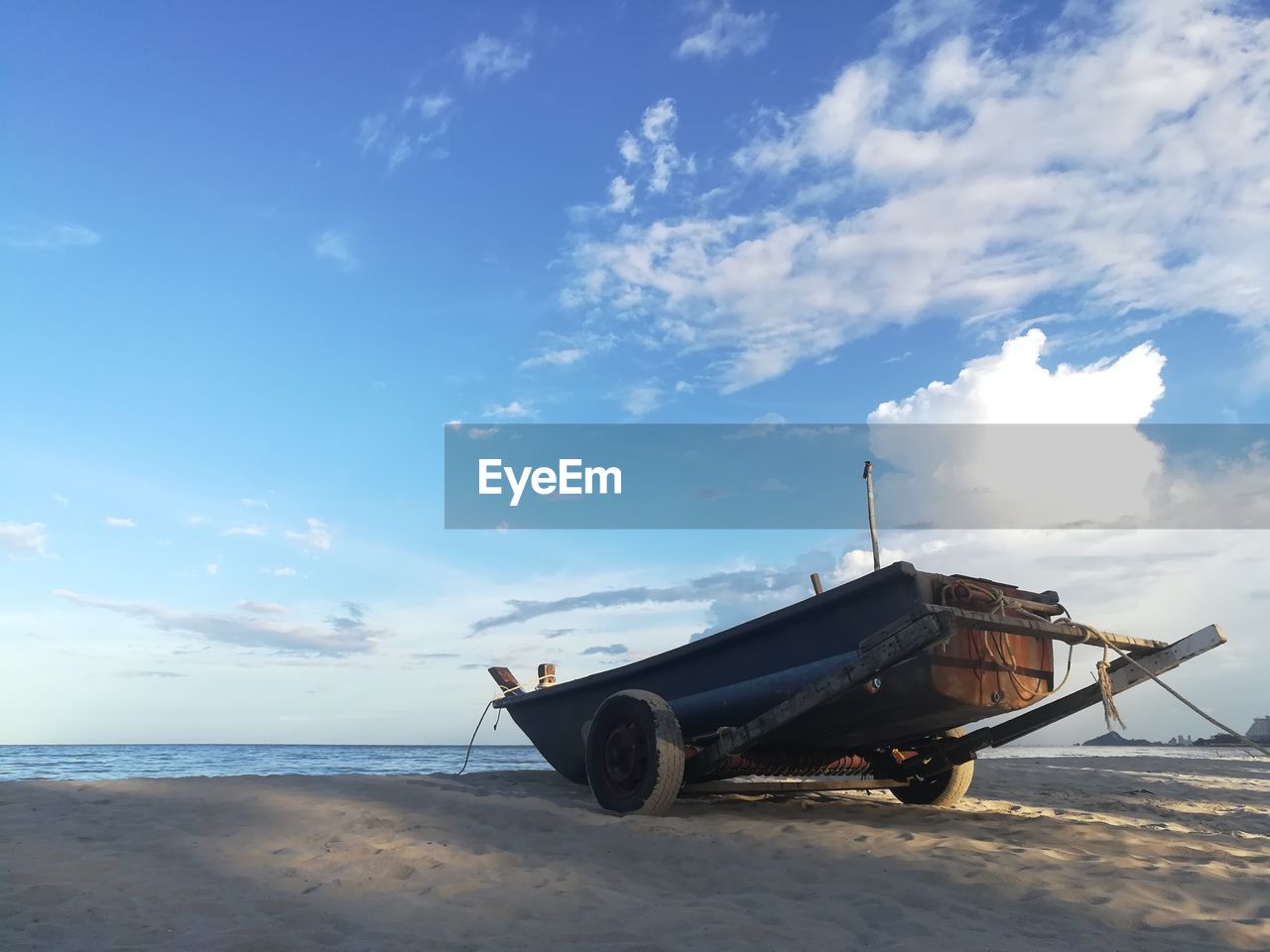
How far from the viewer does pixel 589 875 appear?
17.1 ft

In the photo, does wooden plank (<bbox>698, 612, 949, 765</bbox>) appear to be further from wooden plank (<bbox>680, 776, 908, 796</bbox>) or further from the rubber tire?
the rubber tire

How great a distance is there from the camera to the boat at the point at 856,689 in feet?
20.6

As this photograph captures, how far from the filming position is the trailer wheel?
22.8 feet

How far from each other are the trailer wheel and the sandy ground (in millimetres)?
273

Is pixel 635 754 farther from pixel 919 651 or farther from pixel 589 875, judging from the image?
pixel 919 651

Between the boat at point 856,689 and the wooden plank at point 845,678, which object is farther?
the boat at point 856,689

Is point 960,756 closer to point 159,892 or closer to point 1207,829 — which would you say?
point 1207,829

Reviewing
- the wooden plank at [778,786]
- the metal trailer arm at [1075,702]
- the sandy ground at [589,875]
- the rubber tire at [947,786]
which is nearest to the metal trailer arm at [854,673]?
the wooden plank at [778,786]

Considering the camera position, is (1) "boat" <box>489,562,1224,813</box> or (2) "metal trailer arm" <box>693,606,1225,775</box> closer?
(2) "metal trailer arm" <box>693,606,1225,775</box>

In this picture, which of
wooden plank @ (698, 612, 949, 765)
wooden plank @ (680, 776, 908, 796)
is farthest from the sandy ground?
wooden plank @ (698, 612, 949, 765)

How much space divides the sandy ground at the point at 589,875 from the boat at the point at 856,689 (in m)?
0.50

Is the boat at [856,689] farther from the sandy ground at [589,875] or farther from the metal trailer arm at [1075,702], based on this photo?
the sandy ground at [589,875]

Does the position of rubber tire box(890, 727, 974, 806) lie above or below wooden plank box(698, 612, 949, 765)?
below

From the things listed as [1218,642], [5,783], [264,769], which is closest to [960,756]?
[1218,642]
